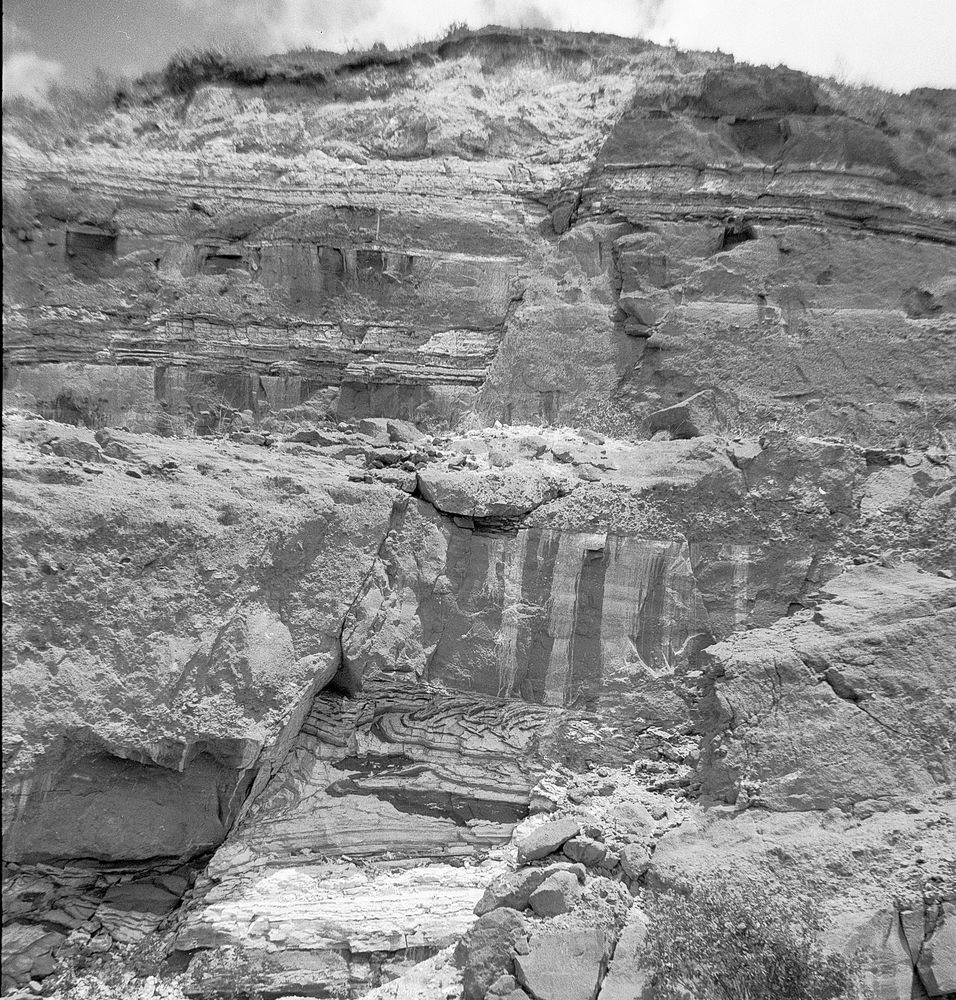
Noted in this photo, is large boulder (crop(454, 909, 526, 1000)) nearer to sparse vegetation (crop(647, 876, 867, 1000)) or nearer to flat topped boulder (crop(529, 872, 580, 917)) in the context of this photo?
flat topped boulder (crop(529, 872, 580, 917))

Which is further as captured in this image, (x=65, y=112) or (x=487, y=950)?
(x=65, y=112)

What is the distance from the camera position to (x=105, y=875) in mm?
6066

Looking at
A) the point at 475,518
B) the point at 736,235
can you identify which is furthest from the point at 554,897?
the point at 736,235

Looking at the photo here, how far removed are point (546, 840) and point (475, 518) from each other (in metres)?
2.60

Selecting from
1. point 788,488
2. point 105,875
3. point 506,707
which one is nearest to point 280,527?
point 506,707

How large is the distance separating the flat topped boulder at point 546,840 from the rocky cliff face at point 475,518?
3 cm

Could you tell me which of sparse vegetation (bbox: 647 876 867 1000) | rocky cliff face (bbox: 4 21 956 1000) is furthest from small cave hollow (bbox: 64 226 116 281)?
sparse vegetation (bbox: 647 876 867 1000)

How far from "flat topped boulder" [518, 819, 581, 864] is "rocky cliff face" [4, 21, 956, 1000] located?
26 millimetres

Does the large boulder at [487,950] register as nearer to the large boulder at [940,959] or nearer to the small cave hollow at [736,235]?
the large boulder at [940,959]

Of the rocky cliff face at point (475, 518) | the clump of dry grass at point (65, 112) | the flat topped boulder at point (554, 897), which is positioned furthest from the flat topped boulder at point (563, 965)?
the clump of dry grass at point (65, 112)

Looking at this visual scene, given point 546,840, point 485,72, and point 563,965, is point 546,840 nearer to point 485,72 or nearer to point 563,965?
point 563,965

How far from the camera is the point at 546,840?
20.2ft

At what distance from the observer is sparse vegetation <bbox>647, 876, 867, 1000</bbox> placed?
516cm

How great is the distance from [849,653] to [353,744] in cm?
393
